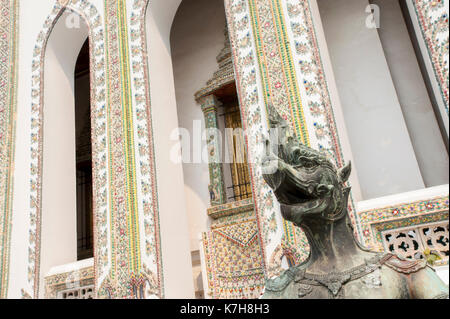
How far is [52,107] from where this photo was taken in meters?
5.64

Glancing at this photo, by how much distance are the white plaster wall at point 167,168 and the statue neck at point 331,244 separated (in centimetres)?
271

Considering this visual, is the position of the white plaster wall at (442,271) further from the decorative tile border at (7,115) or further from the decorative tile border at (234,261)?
the decorative tile border at (7,115)

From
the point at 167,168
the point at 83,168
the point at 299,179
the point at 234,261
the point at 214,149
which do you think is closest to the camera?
the point at 299,179

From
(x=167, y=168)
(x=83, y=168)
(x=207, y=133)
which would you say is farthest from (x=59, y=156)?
(x=83, y=168)

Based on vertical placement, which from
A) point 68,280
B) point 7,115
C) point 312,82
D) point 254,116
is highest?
point 7,115

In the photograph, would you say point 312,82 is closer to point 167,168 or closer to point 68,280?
point 167,168

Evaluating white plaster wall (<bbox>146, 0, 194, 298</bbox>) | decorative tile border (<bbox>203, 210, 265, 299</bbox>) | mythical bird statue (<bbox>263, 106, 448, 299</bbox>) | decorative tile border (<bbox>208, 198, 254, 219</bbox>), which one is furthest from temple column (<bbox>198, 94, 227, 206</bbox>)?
mythical bird statue (<bbox>263, 106, 448, 299</bbox>)

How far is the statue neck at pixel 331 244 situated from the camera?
151 centimetres

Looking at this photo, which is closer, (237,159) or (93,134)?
(93,134)

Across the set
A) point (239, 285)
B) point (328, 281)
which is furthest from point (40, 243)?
point (328, 281)

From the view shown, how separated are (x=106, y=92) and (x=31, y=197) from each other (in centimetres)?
167

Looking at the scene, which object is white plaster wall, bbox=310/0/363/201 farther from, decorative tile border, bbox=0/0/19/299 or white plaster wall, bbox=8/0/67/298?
decorative tile border, bbox=0/0/19/299

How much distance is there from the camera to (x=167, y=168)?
4516 mm

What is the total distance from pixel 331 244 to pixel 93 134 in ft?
12.8
